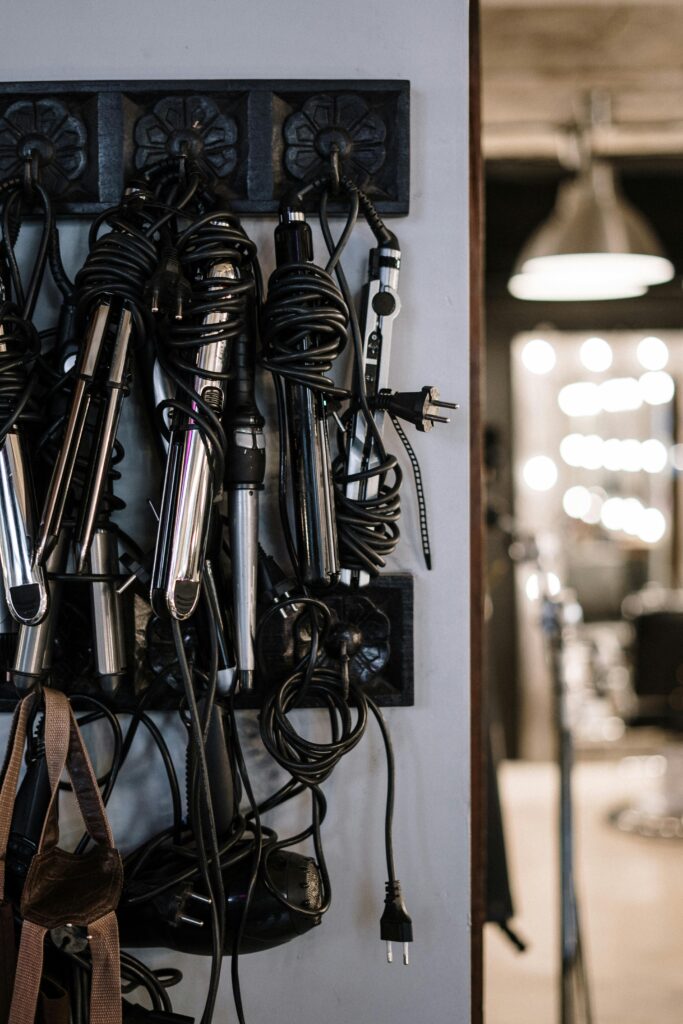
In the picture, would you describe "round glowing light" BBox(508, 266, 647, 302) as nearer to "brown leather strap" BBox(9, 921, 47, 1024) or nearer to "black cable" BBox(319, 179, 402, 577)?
"black cable" BBox(319, 179, 402, 577)

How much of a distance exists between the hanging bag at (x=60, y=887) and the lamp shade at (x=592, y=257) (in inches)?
77.5

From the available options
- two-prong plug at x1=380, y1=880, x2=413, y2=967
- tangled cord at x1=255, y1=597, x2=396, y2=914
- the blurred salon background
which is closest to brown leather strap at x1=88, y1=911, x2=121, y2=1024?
tangled cord at x1=255, y1=597, x2=396, y2=914

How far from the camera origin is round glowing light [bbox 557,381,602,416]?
4.18 metres

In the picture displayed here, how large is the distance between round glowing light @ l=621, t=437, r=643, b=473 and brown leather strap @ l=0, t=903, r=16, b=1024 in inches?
149

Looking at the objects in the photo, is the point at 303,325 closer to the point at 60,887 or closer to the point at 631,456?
the point at 60,887

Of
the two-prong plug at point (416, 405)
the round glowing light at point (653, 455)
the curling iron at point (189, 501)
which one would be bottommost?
the curling iron at point (189, 501)

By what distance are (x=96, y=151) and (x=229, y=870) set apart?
66cm

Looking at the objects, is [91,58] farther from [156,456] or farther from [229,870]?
[229,870]

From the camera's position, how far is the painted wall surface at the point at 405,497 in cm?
88

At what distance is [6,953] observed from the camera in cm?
76

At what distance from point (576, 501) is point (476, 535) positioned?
3.43 meters

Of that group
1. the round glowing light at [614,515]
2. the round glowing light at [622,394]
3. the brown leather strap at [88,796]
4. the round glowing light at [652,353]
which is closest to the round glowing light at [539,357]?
the round glowing light at [622,394]

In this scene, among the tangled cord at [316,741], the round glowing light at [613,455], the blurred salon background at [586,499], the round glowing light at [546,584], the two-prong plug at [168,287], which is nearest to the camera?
the two-prong plug at [168,287]

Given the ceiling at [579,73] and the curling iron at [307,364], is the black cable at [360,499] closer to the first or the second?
the curling iron at [307,364]
